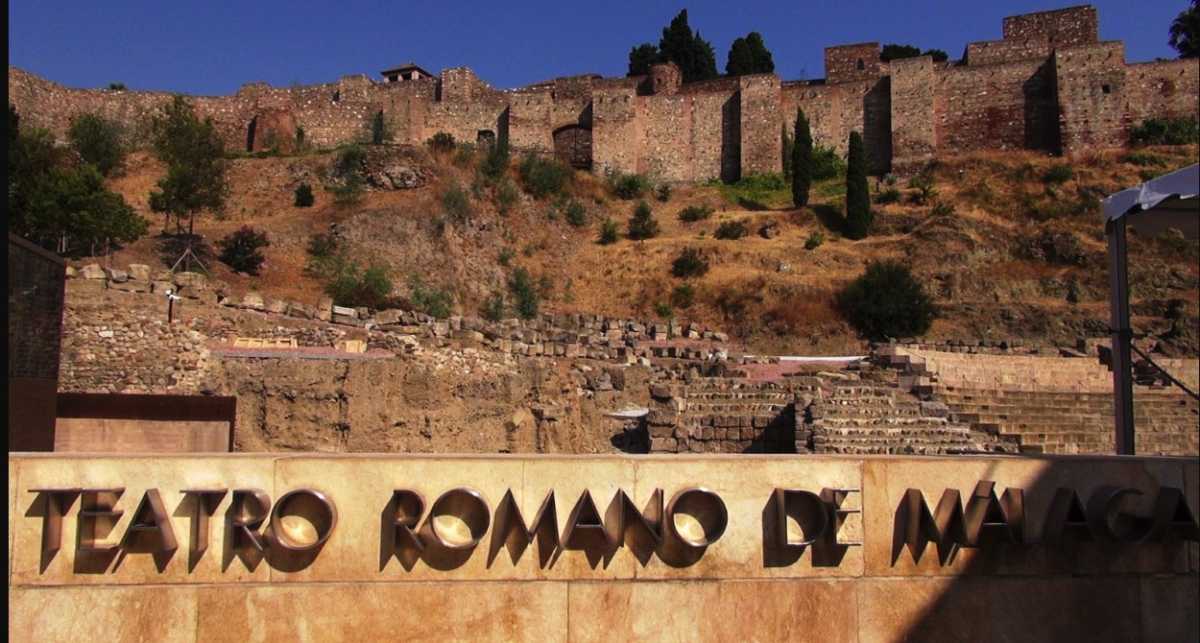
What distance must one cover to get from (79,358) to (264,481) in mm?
12271

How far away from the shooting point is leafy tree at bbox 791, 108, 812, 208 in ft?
127

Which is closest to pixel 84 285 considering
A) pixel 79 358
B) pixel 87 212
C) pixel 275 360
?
pixel 79 358

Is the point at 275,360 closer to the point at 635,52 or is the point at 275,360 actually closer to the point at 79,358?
the point at 79,358

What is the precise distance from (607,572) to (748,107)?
3969 centimetres

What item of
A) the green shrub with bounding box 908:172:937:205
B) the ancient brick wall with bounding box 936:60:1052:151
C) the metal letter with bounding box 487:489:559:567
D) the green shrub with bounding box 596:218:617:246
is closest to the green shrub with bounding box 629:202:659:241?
the green shrub with bounding box 596:218:617:246

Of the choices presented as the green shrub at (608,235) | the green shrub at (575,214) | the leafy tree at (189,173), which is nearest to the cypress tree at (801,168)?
the green shrub at (608,235)

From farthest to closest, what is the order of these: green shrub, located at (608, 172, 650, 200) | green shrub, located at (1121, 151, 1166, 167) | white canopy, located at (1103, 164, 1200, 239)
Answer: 1. green shrub, located at (608, 172, 650, 200)
2. green shrub, located at (1121, 151, 1166, 167)
3. white canopy, located at (1103, 164, 1200, 239)

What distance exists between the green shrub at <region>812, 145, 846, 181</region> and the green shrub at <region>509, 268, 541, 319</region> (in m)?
14.4

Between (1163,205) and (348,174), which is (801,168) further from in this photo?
(1163,205)

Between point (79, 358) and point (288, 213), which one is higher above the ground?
point (288, 213)

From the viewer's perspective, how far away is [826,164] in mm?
42562

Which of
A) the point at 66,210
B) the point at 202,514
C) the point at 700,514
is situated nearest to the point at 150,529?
the point at 202,514

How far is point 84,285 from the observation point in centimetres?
1650

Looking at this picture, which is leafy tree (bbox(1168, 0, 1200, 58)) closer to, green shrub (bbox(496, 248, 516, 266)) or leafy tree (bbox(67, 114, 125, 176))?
green shrub (bbox(496, 248, 516, 266))
